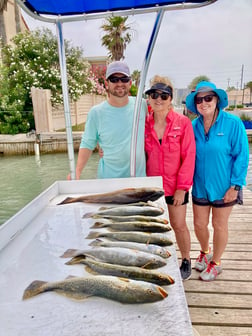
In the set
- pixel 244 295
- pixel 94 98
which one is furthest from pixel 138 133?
pixel 94 98

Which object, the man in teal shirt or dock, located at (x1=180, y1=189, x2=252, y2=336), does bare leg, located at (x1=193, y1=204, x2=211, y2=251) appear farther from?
the man in teal shirt

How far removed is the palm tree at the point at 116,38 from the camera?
69.6 feet

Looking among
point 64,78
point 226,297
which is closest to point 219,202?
point 226,297

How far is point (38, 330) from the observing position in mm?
881

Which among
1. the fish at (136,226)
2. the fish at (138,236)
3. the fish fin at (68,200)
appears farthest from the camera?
the fish fin at (68,200)

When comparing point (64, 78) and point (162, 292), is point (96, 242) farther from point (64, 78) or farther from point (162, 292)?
point (64, 78)

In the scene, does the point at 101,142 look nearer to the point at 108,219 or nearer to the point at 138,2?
the point at 108,219

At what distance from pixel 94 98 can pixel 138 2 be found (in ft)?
79.3

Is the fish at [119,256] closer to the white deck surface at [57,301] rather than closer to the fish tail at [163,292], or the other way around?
the white deck surface at [57,301]

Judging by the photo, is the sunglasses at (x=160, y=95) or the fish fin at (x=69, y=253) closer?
the fish fin at (x=69, y=253)

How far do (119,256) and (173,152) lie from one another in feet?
4.29

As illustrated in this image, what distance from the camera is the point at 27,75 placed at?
682 inches

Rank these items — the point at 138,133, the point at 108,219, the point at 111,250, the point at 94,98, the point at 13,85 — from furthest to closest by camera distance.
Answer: the point at 94,98 → the point at 13,85 → the point at 138,133 → the point at 108,219 → the point at 111,250

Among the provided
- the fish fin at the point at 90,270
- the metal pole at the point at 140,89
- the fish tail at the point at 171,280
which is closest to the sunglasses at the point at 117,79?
the metal pole at the point at 140,89
